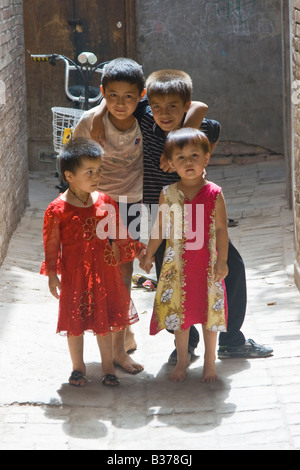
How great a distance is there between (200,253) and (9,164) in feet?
11.9

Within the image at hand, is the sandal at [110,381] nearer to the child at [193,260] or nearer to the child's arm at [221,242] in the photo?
the child at [193,260]

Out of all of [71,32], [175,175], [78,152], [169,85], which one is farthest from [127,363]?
[71,32]

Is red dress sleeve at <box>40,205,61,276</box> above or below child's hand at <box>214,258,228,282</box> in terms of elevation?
above

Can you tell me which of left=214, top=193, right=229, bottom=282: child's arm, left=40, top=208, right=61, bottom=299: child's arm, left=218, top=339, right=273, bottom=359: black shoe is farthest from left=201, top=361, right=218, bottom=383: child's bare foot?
left=40, top=208, right=61, bottom=299: child's arm

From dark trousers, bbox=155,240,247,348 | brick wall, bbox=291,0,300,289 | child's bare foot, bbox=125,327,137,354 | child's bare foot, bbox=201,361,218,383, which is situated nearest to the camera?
child's bare foot, bbox=201,361,218,383

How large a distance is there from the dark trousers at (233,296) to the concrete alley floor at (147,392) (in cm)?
13

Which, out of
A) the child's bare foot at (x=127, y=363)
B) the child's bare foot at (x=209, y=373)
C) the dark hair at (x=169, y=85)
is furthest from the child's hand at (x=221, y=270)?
the dark hair at (x=169, y=85)

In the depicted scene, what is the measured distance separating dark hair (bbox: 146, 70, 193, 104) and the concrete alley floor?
1.51m

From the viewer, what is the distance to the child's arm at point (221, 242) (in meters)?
4.15

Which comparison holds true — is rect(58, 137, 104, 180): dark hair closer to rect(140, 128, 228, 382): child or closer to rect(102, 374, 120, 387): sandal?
rect(140, 128, 228, 382): child

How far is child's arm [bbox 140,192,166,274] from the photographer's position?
4.23m

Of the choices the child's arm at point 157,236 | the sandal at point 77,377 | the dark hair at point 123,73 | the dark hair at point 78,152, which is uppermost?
the dark hair at point 123,73

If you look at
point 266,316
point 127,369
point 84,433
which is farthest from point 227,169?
point 84,433
